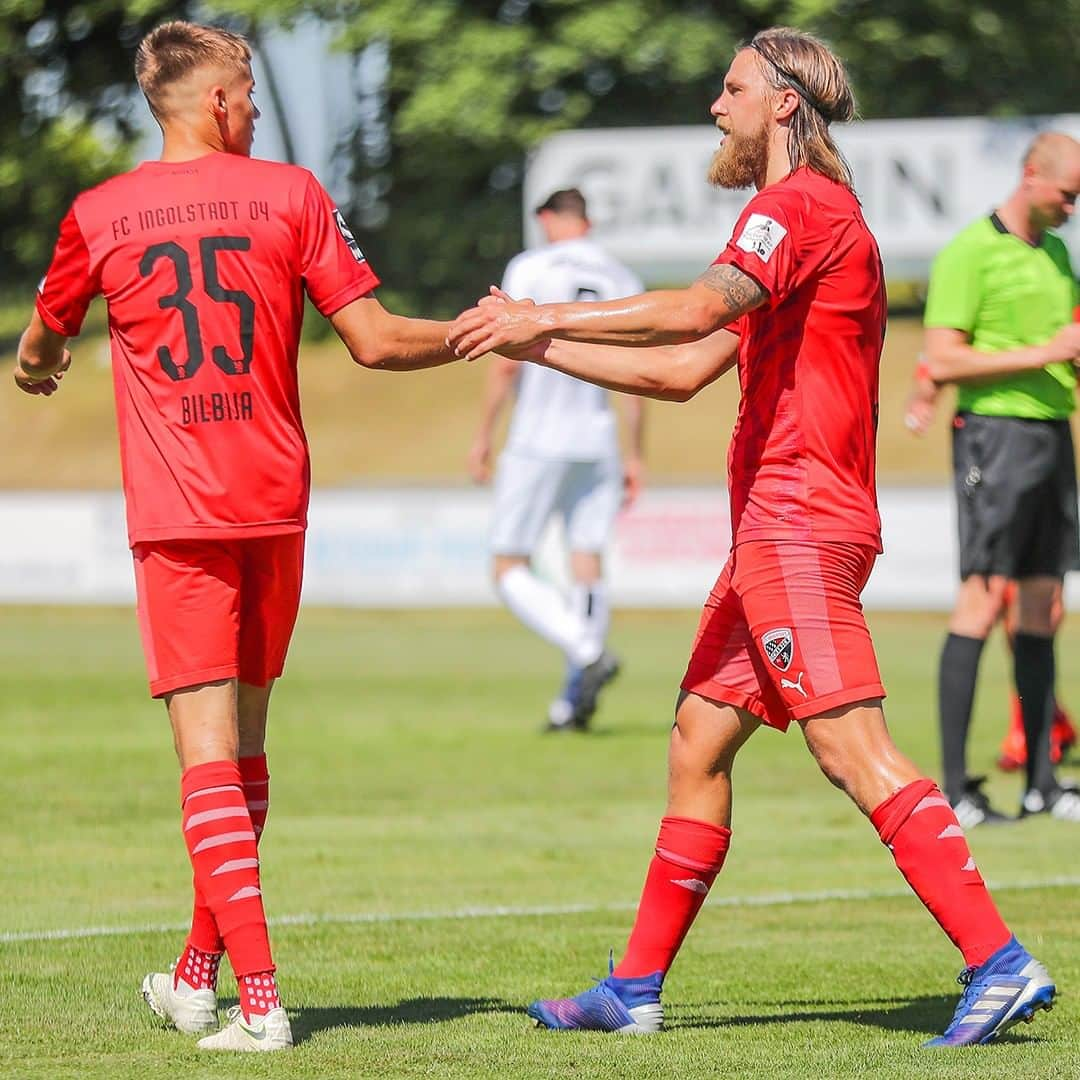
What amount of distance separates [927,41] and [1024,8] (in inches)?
99.2

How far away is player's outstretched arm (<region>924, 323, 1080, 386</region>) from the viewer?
7.85m

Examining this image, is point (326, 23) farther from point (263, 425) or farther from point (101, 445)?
point (263, 425)

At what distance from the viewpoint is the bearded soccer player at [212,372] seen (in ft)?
15.4

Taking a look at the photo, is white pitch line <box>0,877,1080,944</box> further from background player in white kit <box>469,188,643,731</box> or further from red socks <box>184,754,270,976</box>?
A: background player in white kit <box>469,188,643,731</box>

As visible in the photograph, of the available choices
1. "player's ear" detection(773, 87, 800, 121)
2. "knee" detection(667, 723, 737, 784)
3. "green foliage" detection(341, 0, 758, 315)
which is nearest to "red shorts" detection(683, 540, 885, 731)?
"knee" detection(667, 723, 737, 784)

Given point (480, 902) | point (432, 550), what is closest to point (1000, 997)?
point (480, 902)

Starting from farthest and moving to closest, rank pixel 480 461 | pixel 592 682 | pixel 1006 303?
pixel 480 461 → pixel 592 682 → pixel 1006 303

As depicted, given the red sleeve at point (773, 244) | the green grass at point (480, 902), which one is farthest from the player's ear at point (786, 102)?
the green grass at point (480, 902)

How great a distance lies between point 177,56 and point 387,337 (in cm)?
78

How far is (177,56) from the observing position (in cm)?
479

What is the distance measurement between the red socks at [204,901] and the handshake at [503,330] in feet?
3.65

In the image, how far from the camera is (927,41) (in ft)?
138

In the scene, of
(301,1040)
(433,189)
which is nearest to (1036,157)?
(301,1040)

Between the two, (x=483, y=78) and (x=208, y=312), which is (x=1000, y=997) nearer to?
(x=208, y=312)
